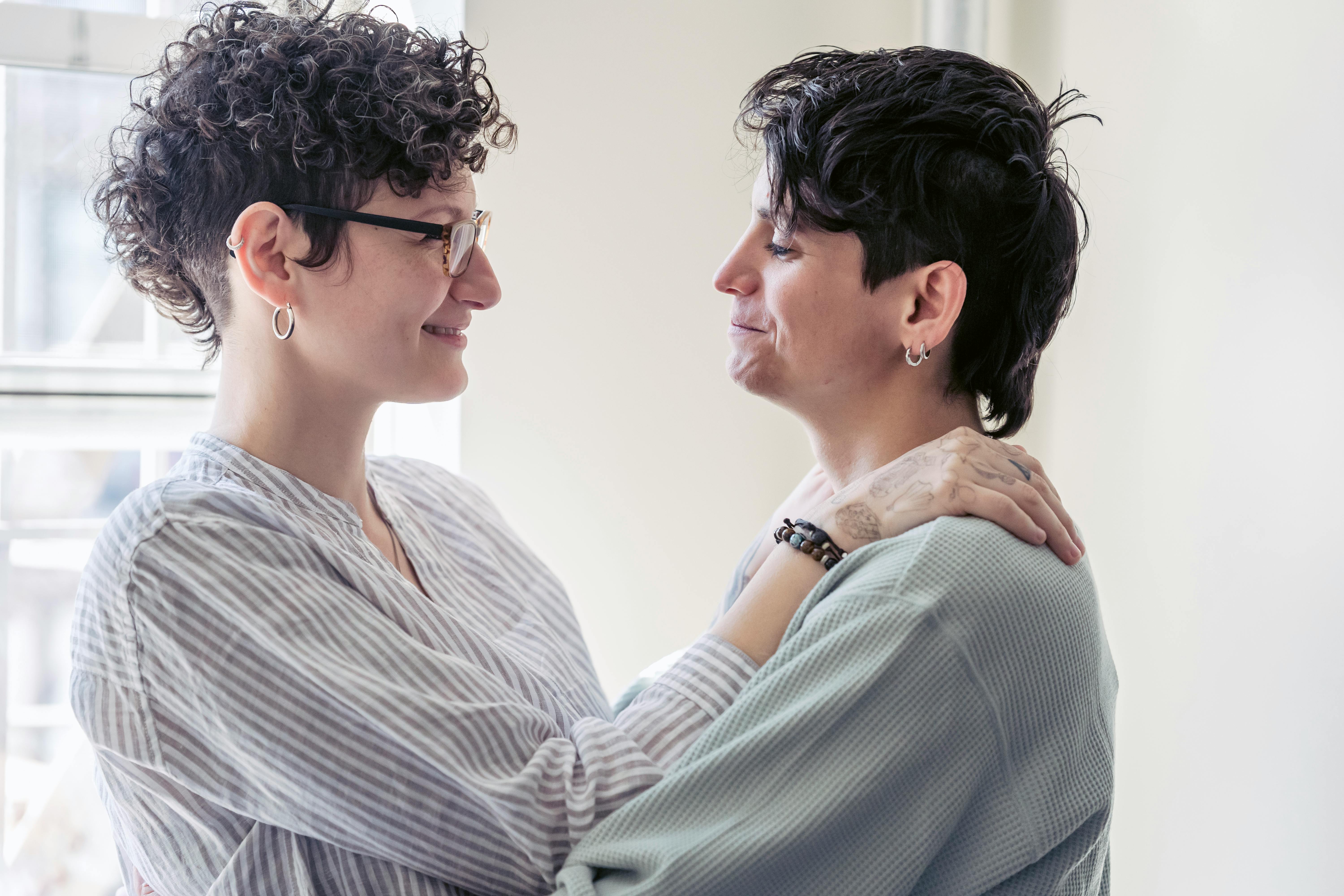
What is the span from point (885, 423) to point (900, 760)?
1.70 ft

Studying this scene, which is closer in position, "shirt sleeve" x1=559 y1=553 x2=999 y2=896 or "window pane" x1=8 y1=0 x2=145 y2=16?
"shirt sleeve" x1=559 y1=553 x2=999 y2=896

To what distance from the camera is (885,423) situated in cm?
143

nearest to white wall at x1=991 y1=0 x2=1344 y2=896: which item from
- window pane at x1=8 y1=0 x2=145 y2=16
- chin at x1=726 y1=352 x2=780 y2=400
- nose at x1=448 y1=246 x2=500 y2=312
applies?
chin at x1=726 y1=352 x2=780 y2=400

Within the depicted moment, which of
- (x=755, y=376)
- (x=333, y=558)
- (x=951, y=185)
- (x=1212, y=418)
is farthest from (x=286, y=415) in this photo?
(x=1212, y=418)

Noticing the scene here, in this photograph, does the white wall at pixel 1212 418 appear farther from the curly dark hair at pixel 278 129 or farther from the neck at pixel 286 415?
the neck at pixel 286 415

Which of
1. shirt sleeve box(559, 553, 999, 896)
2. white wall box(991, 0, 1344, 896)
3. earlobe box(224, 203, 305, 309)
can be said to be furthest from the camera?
white wall box(991, 0, 1344, 896)

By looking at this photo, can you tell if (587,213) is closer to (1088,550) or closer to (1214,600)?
(1088,550)

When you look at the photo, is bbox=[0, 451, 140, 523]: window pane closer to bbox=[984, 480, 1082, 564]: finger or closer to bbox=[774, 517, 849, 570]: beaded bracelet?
bbox=[774, 517, 849, 570]: beaded bracelet

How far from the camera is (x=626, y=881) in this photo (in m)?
1.05

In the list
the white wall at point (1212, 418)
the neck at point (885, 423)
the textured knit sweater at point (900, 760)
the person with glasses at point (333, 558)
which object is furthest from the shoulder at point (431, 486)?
the white wall at point (1212, 418)

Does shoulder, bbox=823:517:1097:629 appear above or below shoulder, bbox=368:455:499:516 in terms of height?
above

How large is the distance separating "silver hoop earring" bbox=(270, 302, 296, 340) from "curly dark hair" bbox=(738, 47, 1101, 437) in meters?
0.67

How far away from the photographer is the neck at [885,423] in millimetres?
1421

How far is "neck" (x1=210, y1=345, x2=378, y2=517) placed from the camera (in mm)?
1343
